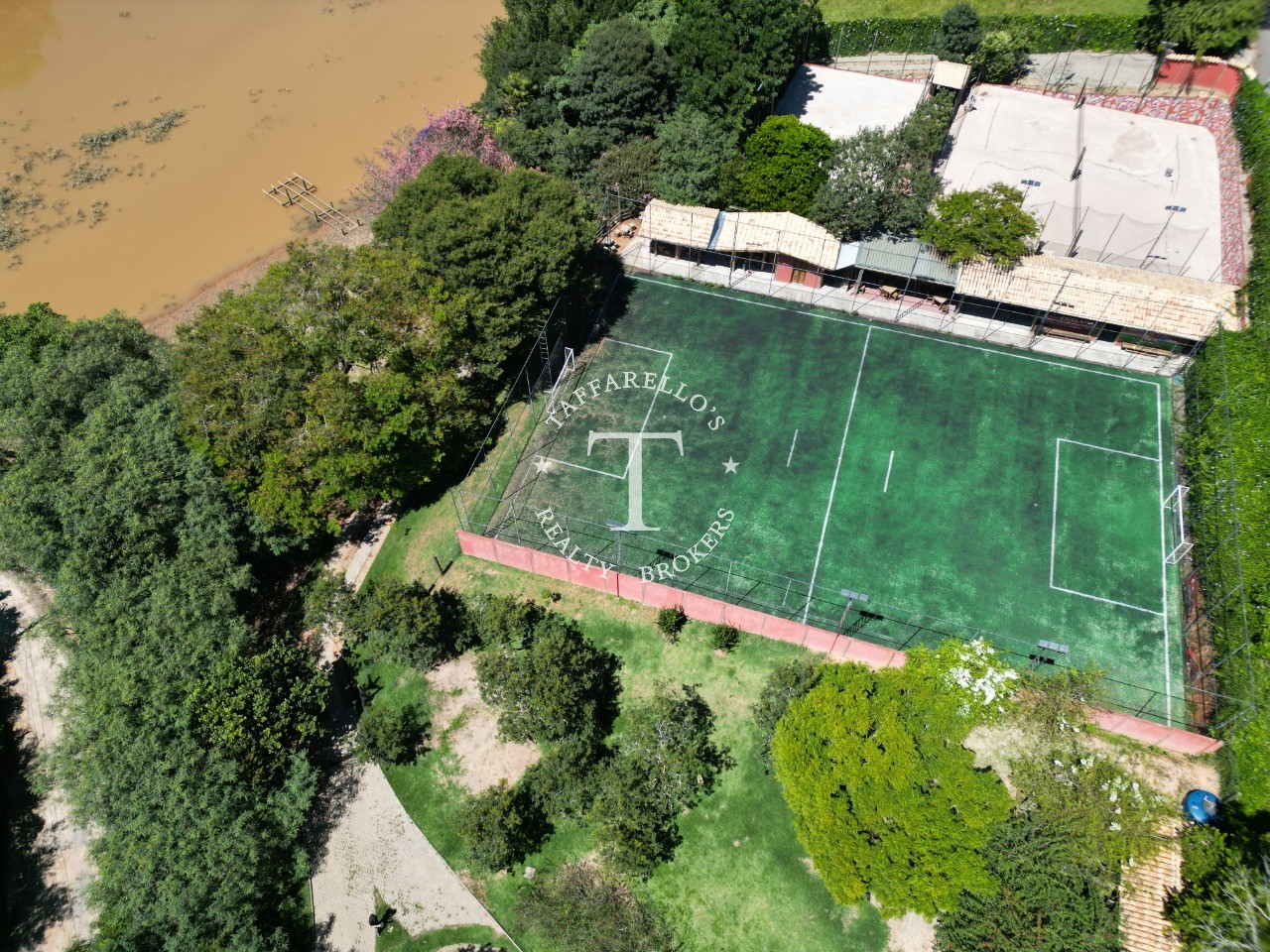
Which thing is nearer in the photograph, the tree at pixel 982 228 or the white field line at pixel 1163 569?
the white field line at pixel 1163 569

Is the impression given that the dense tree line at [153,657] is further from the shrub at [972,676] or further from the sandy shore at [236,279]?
the shrub at [972,676]

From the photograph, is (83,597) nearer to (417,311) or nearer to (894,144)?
(417,311)

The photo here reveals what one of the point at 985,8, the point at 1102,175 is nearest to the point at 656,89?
the point at 1102,175

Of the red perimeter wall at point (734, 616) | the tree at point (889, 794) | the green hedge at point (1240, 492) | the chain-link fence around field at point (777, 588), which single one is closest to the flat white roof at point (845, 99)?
the green hedge at point (1240, 492)

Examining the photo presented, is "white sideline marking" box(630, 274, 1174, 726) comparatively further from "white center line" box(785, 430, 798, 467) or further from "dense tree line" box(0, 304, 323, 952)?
"dense tree line" box(0, 304, 323, 952)

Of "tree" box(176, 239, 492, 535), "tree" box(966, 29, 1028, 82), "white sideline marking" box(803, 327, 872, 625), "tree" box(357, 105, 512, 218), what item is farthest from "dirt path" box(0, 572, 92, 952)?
"tree" box(966, 29, 1028, 82)

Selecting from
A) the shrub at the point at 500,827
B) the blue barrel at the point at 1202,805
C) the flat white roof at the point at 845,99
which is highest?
the flat white roof at the point at 845,99
